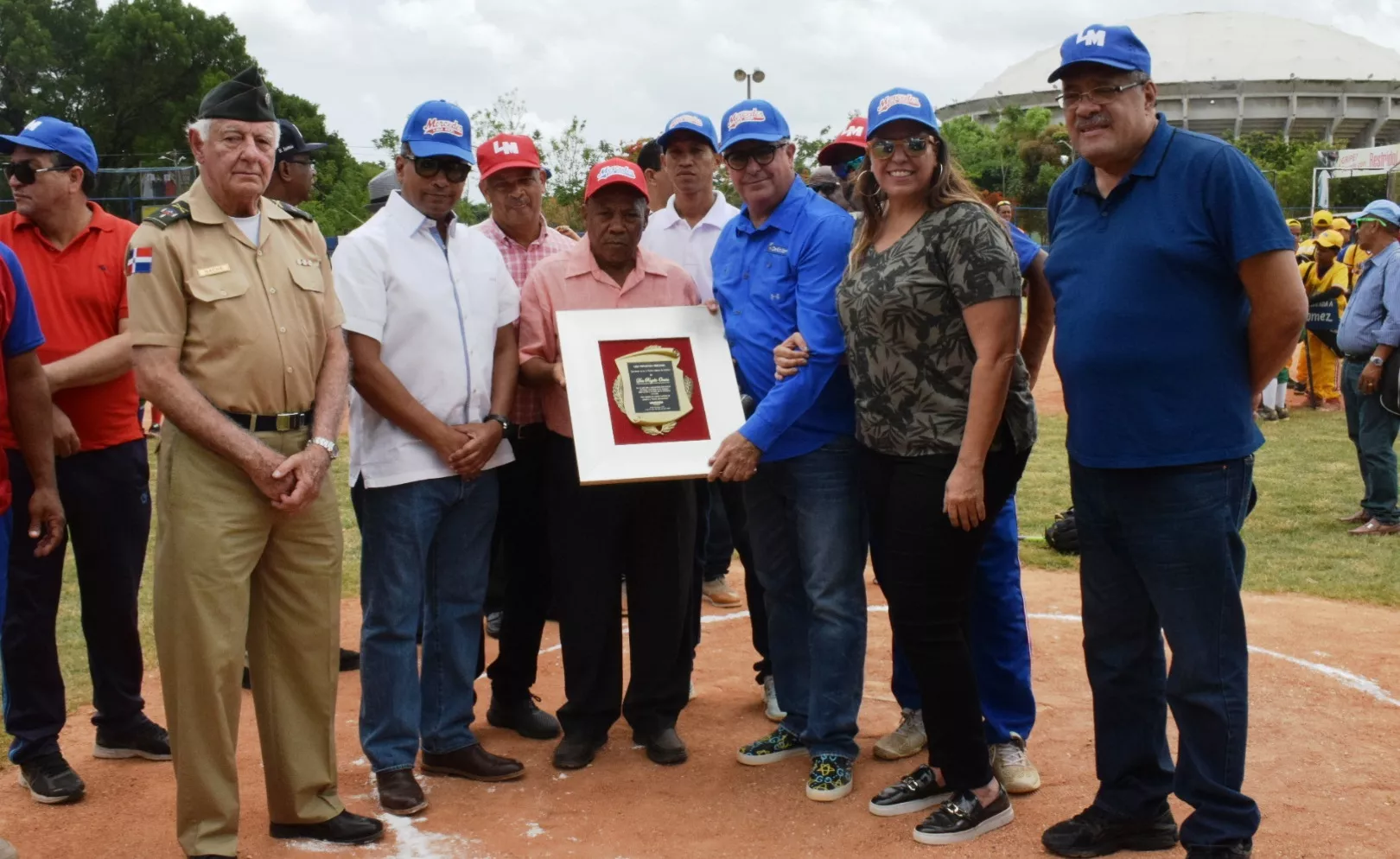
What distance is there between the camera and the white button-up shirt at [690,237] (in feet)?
21.3

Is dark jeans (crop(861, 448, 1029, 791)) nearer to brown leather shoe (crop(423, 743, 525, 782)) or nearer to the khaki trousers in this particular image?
brown leather shoe (crop(423, 743, 525, 782))

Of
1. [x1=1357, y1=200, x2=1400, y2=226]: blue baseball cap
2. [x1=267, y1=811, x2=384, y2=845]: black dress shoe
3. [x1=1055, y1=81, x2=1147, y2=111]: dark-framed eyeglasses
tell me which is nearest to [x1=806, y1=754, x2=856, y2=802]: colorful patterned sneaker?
[x1=267, y1=811, x2=384, y2=845]: black dress shoe

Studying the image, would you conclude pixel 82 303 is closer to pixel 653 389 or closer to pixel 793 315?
pixel 653 389

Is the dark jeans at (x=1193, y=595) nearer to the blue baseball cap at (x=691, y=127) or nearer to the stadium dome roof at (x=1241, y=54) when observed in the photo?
the blue baseball cap at (x=691, y=127)

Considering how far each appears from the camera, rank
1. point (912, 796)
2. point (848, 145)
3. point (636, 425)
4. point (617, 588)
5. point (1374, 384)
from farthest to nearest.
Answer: point (1374, 384)
point (848, 145)
point (617, 588)
point (636, 425)
point (912, 796)

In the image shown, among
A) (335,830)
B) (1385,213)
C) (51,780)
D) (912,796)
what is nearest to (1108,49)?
(912,796)

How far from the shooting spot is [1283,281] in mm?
3602

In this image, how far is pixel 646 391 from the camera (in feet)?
15.9

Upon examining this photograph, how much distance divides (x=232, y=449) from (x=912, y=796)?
2654 mm

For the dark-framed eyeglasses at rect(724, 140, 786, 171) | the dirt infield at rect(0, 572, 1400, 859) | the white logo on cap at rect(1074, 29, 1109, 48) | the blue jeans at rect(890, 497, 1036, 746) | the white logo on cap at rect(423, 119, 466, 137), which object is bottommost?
the dirt infield at rect(0, 572, 1400, 859)

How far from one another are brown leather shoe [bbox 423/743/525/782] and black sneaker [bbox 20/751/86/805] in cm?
134

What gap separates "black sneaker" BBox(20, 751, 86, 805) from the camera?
4.77 metres

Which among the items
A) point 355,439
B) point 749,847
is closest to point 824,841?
point 749,847

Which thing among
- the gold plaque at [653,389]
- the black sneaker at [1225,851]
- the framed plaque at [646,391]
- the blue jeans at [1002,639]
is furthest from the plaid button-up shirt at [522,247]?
the black sneaker at [1225,851]
